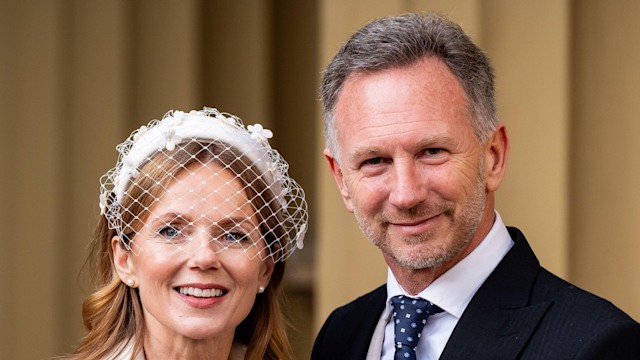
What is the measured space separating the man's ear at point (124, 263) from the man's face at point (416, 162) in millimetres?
565

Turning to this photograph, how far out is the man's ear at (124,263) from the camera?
2.55 metres

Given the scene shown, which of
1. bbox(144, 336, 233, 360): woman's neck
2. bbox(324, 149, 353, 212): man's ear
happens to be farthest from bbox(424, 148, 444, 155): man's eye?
bbox(144, 336, 233, 360): woman's neck

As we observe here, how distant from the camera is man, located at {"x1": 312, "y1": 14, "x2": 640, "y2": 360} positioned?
7.67 feet

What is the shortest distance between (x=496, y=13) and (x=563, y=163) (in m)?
0.54

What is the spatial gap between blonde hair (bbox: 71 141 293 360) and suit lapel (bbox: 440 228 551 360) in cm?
52

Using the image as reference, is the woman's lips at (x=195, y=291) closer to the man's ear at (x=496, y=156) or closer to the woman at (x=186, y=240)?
the woman at (x=186, y=240)

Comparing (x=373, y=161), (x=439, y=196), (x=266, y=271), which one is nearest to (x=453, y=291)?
(x=439, y=196)

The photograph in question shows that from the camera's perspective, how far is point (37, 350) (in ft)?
12.7

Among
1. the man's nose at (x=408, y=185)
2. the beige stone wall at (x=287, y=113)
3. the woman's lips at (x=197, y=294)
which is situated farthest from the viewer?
the beige stone wall at (x=287, y=113)

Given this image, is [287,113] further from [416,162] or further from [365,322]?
[416,162]

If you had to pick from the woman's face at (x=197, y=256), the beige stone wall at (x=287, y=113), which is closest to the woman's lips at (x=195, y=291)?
the woman's face at (x=197, y=256)

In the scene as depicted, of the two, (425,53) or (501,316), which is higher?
(425,53)

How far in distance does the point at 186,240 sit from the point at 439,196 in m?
0.58

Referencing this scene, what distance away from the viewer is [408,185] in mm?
2332
